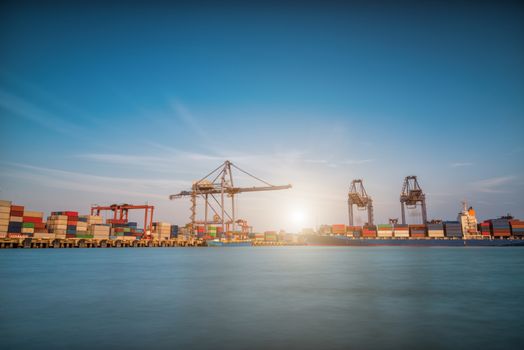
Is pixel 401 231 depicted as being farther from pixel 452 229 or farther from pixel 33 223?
pixel 33 223

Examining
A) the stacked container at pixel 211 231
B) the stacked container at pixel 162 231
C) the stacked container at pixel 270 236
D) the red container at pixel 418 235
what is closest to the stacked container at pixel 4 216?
the stacked container at pixel 162 231

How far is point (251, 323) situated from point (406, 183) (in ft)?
387

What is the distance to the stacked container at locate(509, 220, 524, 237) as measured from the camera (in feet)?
313

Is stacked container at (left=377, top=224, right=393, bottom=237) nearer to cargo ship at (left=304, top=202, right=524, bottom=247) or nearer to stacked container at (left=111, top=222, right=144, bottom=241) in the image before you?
cargo ship at (left=304, top=202, right=524, bottom=247)

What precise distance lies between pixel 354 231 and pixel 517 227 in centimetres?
5049

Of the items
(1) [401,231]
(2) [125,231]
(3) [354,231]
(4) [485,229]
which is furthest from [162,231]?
(4) [485,229]

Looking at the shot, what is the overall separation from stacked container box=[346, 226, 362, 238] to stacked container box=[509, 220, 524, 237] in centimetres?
4720

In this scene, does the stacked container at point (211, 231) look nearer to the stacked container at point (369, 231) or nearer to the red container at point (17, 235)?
the stacked container at point (369, 231)

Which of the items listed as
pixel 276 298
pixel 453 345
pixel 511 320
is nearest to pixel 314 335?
pixel 453 345

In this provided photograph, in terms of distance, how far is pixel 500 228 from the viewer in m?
98.3

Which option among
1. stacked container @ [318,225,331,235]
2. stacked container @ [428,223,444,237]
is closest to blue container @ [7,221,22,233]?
stacked container @ [318,225,331,235]

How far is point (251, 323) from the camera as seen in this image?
347 inches

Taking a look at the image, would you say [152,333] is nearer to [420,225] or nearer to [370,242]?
[370,242]

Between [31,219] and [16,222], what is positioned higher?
[31,219]
